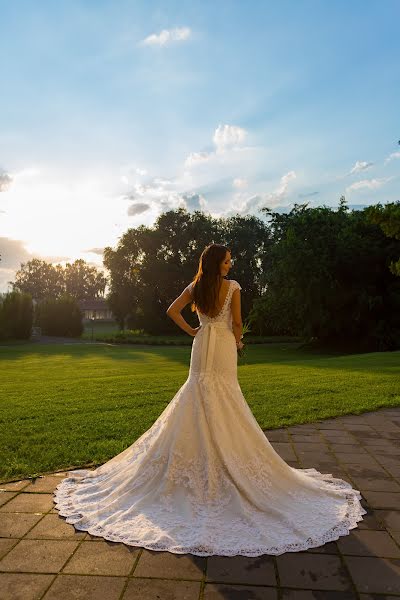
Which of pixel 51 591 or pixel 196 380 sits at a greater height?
pixel 196 380

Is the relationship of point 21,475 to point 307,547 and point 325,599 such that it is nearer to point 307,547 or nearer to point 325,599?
point 307,547

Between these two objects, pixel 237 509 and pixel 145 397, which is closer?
pixel 237 509

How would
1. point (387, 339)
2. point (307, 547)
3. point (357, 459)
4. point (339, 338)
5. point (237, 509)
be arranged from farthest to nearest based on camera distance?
1. point (339, 338)
2. point (387, 339)
3. point (357, 459)
4. point (237, 509)
5. point (307, 547)

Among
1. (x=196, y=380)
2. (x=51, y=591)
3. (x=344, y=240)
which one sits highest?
(x=344, y=240)

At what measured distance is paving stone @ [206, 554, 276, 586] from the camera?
3162 millimetres

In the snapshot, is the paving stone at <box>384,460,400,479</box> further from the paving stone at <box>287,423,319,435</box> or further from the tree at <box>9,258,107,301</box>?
the tree at <box>9,258,107,301</box>

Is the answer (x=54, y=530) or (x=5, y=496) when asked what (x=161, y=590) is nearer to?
(x=54, y=530)

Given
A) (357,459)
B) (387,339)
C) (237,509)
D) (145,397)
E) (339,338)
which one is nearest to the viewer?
(237,509)

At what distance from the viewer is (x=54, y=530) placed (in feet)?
12.7

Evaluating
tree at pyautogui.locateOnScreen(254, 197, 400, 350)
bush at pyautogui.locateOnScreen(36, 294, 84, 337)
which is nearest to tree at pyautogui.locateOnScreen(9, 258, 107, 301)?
bush at pyautogui.locateOnScreen(36, 294, 84, 337)

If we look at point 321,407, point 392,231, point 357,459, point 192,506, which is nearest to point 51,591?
point 192,506

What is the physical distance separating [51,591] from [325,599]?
1.72 m

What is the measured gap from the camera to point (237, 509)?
4.00 metres

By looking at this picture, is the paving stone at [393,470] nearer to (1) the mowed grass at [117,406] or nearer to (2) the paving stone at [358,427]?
(2) the paving stone at [358,427]
